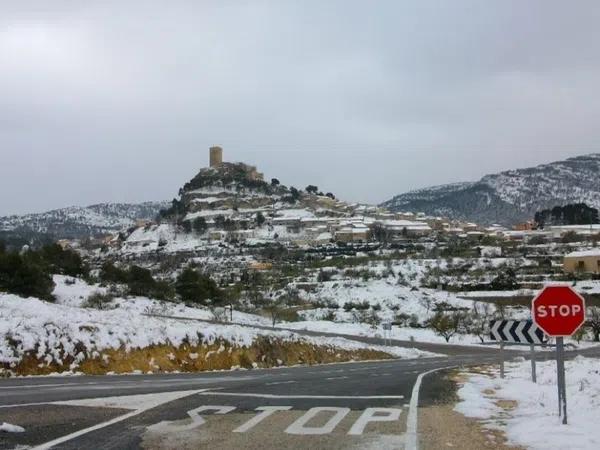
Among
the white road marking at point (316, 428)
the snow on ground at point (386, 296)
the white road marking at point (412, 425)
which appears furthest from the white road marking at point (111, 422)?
the snow on ground at point (386, 296)

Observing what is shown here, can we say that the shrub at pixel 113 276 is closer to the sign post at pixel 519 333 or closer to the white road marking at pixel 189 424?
the sign post at pixel 519 333

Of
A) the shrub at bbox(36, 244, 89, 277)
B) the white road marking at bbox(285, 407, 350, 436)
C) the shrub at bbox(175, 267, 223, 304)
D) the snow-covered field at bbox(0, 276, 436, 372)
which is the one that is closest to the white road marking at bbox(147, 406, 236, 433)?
the white road marking at bbox(285, 407, 350, 436)

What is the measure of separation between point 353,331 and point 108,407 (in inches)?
2269

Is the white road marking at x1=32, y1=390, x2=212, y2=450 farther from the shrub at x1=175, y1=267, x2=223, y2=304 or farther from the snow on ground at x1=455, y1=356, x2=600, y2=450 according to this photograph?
the shrub at x1=175, y1=267, x2=223, y2=304

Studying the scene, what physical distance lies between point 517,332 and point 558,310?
770 cm

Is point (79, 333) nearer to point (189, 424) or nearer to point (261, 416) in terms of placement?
point (261, 416)

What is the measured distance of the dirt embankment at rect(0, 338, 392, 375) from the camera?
17906 mm

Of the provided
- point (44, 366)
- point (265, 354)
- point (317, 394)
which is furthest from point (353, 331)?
point (317, 394)

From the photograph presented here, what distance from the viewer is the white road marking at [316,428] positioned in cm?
804

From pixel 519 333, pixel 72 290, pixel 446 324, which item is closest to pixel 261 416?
pixel 519 333

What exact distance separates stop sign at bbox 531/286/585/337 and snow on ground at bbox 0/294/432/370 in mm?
13695

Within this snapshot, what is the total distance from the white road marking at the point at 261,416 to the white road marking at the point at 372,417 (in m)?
1.25

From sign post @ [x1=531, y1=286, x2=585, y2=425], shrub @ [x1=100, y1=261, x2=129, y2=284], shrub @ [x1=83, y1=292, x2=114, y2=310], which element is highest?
sign post @ [x1=531, y1=286, x2=585, y2=425]

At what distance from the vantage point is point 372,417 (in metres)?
9.30
